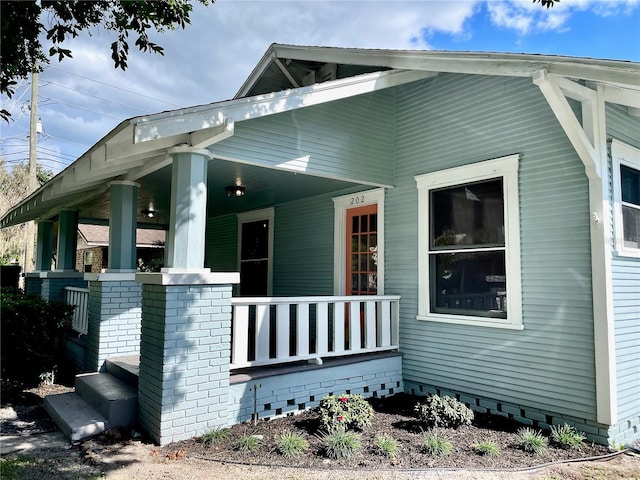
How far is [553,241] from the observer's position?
441cm

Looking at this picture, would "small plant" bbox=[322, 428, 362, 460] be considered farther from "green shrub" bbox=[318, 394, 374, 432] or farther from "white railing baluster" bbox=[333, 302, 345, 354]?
"white railing baluster" bbox=[333, 302, 345, 354]

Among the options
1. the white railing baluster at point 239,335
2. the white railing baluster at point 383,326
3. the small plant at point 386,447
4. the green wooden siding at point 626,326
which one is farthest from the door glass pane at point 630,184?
the white railing baluster at point 239,335

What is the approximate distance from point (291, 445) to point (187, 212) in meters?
2.34

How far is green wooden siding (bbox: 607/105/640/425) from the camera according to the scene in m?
4.11

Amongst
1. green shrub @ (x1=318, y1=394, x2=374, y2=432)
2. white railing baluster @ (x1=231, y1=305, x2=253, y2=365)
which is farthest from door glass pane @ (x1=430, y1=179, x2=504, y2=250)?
white railing baluster @ (x1=231, y1=305, x2=253, y2=365)

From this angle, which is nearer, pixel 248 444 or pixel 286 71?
pixel 248 444

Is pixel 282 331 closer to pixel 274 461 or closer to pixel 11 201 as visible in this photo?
pixel 274 461

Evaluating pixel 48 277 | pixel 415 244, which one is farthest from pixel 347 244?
pixel 48 277

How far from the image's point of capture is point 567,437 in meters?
3.96

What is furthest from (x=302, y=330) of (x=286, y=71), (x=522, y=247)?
(x=286, y=71)

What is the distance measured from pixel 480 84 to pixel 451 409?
150 inches

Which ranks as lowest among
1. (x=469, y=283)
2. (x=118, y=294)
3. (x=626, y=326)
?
(x=626, y=326)

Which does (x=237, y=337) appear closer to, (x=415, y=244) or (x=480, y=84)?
(x=415, y=244)

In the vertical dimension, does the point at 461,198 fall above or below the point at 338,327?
above
